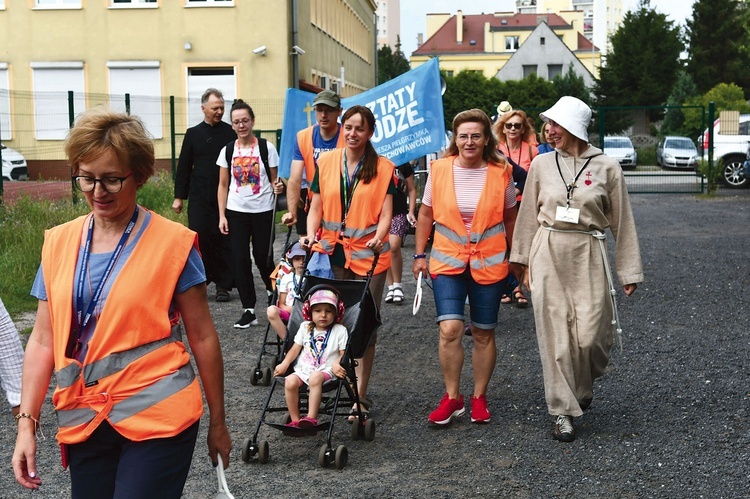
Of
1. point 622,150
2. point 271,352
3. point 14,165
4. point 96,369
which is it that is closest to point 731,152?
point 622,150

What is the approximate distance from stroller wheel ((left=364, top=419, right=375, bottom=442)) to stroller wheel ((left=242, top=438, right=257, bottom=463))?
0.73 meters

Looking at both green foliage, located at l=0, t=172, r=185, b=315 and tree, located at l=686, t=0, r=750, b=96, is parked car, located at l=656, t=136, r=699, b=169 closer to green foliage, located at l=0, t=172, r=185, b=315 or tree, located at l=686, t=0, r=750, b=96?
green foliage, located at l=0, t=172, r=185, b=315

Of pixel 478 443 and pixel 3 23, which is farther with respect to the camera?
pixel 3 23

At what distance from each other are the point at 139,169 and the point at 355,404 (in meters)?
3.96

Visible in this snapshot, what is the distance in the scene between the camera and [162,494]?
350 centimetres

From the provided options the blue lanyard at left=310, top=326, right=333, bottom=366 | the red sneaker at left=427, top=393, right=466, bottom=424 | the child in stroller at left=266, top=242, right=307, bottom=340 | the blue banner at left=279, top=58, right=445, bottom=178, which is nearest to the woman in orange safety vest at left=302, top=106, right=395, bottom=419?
the red sneaker at left=427, top=393, right=466, bottom=424

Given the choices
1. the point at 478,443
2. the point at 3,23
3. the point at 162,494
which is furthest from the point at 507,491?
the point at 3,23

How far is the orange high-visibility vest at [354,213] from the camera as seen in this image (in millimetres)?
7453

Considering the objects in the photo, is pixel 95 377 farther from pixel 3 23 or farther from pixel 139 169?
pixel 3 23

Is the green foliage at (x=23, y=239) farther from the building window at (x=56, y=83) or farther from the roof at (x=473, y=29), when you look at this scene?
the roof at (x=473, y=29)

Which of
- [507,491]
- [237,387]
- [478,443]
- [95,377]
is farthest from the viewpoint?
[237,387]

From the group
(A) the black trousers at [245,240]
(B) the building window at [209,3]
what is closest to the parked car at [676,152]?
(B) the building window at [209,3]

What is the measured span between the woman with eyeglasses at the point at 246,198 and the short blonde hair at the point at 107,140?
22.4 ft

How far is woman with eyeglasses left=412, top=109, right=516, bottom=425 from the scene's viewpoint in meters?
7.18
